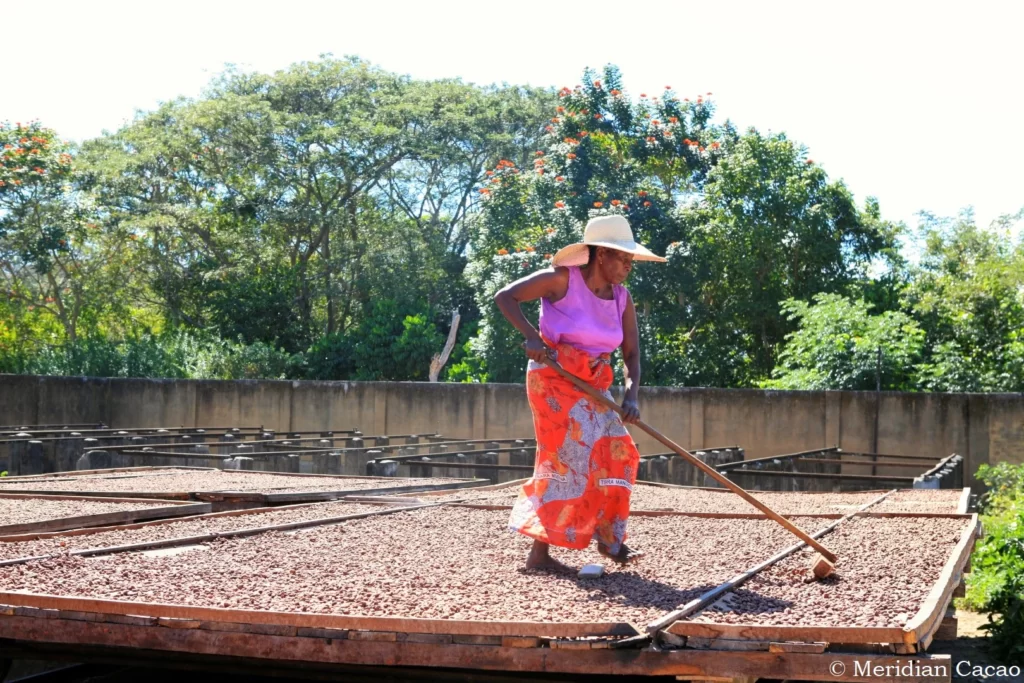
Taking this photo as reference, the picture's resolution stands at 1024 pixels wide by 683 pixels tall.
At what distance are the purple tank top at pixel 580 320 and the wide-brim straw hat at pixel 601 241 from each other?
0.16ft

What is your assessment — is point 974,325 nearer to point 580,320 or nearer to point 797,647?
point 580,320

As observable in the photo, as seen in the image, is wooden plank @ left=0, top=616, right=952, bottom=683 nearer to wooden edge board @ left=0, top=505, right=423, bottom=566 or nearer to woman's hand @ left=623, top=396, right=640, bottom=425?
wooden edge board @ left=0, top=505, right=423, bottom=566

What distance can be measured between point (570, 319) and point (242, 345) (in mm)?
18600

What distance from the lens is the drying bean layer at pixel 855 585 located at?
3402 mm

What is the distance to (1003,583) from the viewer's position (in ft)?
21.7

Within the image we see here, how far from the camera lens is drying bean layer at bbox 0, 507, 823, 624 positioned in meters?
3.65

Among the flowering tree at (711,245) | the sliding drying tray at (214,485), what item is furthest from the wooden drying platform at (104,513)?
the flowering tree at (711,245)

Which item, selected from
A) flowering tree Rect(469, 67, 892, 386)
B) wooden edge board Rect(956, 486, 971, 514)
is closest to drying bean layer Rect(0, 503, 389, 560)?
wooden edge board Rect(956, 486, 971, 514)

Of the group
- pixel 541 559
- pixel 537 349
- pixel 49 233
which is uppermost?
pixel 49 233

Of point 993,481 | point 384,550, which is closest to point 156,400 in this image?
point 993,481

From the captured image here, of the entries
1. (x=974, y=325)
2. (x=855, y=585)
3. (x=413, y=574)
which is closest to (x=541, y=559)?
(x=413, y=574)

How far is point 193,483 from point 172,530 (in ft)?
7.72

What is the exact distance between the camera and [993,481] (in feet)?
34.4

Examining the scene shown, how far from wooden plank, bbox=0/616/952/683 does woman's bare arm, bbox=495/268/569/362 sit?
1501 mm
